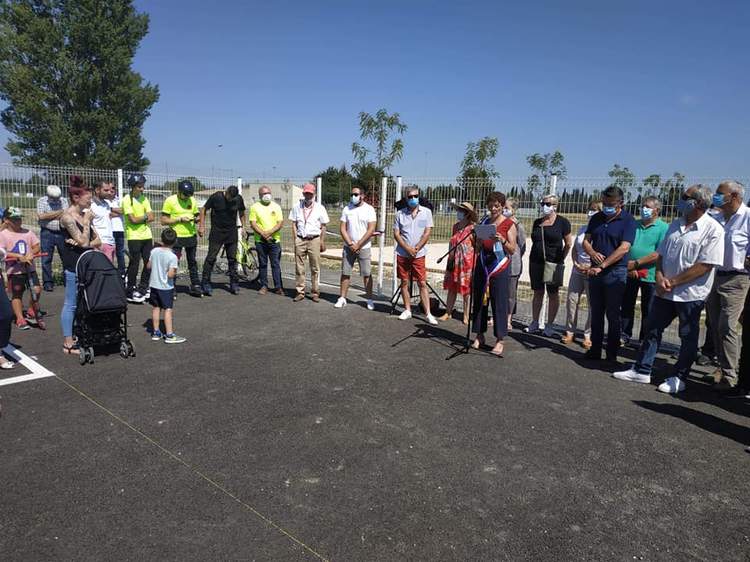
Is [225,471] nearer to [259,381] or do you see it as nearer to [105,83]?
[259,381]

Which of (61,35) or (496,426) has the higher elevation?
(61,35)

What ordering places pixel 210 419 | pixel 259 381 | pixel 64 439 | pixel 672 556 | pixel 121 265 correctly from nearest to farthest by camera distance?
pixel 672 556
pixel 64 439
pixel 210 419
pixel 259 381
pixel 121 265

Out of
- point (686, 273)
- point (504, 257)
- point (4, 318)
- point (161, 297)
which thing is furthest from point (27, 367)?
point (686, 273)

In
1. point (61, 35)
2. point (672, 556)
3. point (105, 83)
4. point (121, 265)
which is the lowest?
point (672, 556)

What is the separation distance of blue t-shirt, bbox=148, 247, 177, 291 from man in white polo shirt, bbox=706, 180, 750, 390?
654 centimetres

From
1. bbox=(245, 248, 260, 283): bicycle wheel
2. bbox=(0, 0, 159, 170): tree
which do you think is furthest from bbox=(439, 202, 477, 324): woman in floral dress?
bbox=(0, 0, 159, 170): tree

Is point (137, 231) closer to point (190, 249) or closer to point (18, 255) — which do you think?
Result: point (190, 249)

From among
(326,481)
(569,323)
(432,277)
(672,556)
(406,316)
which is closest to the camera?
(672,556)

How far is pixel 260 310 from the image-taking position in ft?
27.9

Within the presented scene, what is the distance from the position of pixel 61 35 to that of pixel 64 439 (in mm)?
43445

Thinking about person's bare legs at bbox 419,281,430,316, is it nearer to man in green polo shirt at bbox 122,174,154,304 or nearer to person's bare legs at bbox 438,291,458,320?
person's bare legs at bbox 438,291,458,320

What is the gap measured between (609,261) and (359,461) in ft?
13.4

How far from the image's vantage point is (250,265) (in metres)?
11.3

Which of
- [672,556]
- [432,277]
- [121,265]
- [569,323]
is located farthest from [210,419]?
[432,277]
